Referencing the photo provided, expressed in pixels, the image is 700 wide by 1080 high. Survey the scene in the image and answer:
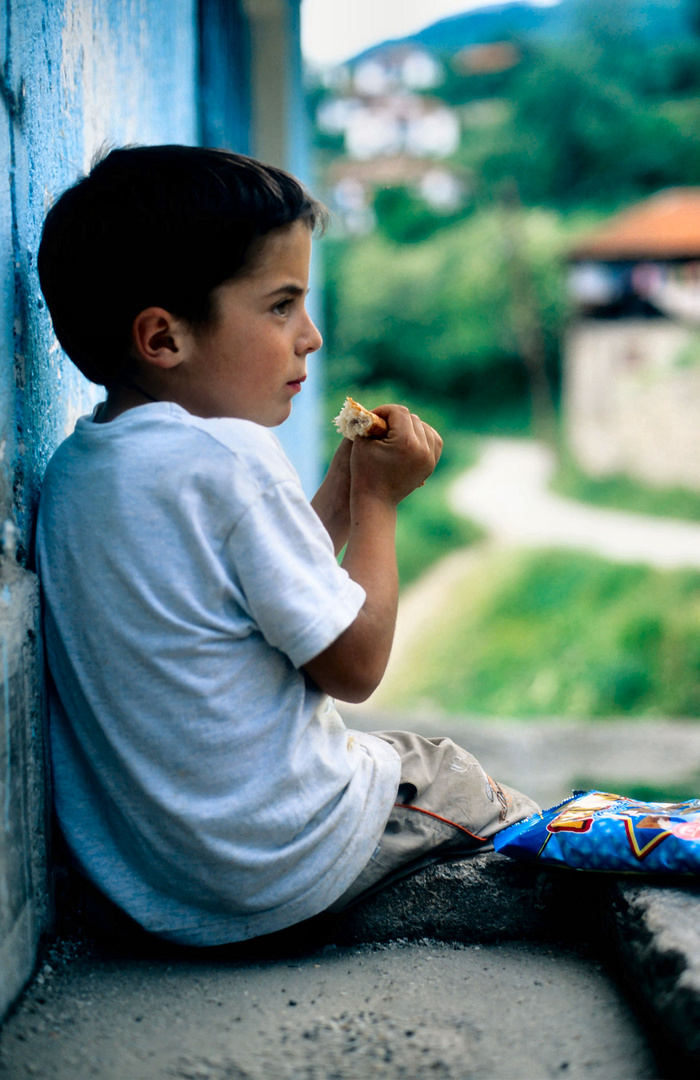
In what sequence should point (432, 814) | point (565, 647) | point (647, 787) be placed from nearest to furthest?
point (432, 814) → point (647, 787) → point (565, 647)

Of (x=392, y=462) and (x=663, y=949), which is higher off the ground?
(x=392, y=462)

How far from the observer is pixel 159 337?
121cm

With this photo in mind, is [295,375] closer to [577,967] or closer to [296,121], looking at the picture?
[577,967]

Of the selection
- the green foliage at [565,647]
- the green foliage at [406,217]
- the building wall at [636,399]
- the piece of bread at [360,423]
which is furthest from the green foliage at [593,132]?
the piece of bread at [360,423]

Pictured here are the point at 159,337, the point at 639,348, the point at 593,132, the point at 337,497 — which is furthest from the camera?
the point at 593,132

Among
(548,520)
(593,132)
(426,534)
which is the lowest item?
(426,534)

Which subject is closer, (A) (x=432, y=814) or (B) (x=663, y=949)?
(B) (x=663, y=949)

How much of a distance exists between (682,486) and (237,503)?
1474 cm

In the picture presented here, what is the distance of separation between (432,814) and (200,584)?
481 millimetres

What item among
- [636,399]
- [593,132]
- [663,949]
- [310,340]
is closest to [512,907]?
[663,949]

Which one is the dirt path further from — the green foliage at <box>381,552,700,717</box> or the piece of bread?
the piece of bread

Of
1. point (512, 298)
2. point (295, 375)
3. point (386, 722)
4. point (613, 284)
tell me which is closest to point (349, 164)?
point (512, 298)

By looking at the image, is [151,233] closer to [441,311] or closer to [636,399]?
[636,399]

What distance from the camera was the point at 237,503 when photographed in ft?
3.62
